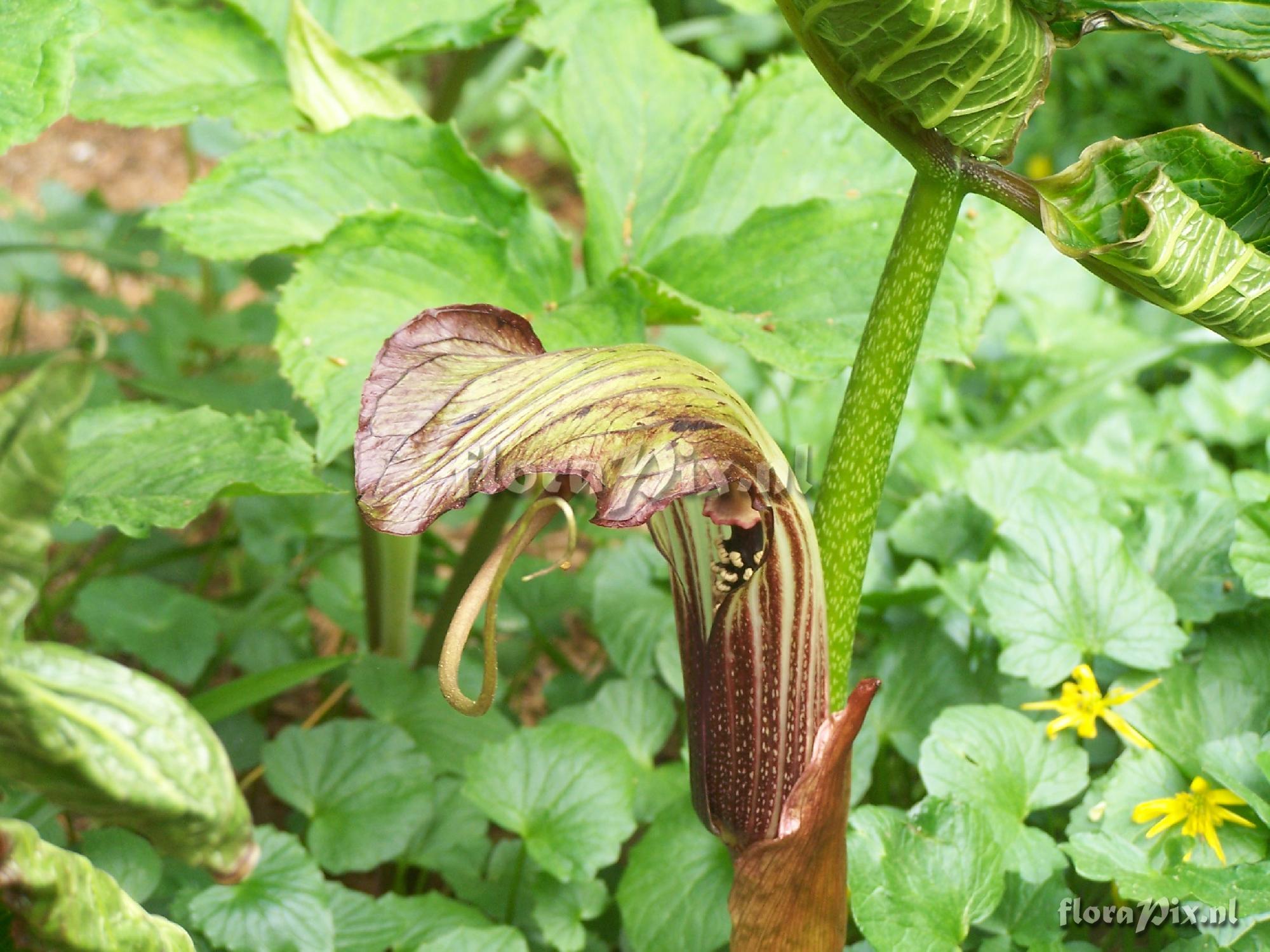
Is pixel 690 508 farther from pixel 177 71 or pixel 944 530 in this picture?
pixel 177 71

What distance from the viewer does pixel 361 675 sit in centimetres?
139

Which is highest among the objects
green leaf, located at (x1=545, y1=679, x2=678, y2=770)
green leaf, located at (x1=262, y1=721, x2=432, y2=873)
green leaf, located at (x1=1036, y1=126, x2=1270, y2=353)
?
green leaf, located at (x1=1036, y1=126, x2=1270, y2=353)

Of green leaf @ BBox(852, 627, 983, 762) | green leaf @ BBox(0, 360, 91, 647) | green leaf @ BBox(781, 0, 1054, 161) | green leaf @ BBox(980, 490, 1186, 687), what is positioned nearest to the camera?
green leaf @ BBox(0, 360, 91, 647)

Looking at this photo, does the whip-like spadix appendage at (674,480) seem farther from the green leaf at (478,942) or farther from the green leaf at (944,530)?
the green leaf at (944,530)

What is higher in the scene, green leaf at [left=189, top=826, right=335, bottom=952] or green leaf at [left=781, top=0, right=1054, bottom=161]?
green leaf at [left=781, top=0, right=1054, bottom=161]

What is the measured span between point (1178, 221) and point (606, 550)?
100 centimetres

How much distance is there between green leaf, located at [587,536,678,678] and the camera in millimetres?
1385

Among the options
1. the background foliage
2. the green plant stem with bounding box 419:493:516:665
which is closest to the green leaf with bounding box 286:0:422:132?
the background foliage

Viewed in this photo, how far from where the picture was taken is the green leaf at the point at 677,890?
1055 mm

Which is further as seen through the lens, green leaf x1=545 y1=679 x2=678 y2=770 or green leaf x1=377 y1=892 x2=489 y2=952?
green leaf x1=545 y1=679 x2=678 y2=770

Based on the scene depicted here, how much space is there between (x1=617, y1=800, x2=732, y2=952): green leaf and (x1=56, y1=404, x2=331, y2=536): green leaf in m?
0.46

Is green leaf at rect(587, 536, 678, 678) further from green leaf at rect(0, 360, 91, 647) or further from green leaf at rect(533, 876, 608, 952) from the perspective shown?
green leaf at rect(0, 360, 91, 647)

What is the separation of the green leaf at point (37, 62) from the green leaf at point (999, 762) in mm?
857

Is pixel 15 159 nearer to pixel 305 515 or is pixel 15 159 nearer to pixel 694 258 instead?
pixel 305 515
